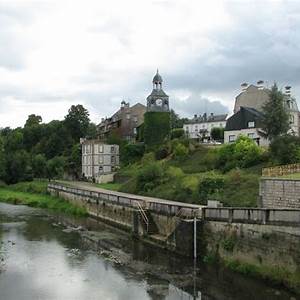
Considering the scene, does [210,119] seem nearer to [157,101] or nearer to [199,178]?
[157,101]

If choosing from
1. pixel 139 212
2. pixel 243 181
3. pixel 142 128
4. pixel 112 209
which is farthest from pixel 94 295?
pixel 142 128

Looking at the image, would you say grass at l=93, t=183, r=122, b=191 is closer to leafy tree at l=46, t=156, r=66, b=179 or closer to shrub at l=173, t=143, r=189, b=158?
shrub at l=173, t=143, r=189, b=158

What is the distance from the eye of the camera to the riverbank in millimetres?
56406

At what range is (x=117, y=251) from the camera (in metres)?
32.0

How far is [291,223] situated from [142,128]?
55136mm

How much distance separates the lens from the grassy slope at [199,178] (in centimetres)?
3697

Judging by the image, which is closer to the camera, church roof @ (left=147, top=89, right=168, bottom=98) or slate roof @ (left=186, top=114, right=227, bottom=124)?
church roof @ (left=147, top=89, right=168, bottom=98)

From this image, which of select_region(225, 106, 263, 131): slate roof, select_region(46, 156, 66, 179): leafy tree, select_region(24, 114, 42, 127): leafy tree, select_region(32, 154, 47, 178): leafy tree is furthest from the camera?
select_region(24, 114, 42, 127): leafy tree

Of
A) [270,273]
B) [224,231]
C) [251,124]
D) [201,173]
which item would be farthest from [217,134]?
[270,273]

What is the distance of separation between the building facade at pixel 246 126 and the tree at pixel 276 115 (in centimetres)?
738

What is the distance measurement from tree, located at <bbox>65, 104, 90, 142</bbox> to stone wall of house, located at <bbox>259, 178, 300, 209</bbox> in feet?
240

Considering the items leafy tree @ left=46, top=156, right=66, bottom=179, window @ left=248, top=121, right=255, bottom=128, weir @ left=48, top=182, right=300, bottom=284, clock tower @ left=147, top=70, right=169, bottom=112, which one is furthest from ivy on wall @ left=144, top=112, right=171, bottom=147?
weir @ left=48, top=182, right=300, bottom=284

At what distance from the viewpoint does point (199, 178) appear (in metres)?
44.7

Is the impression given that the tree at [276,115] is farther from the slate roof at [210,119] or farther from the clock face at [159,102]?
the slate roof at [210,119]
